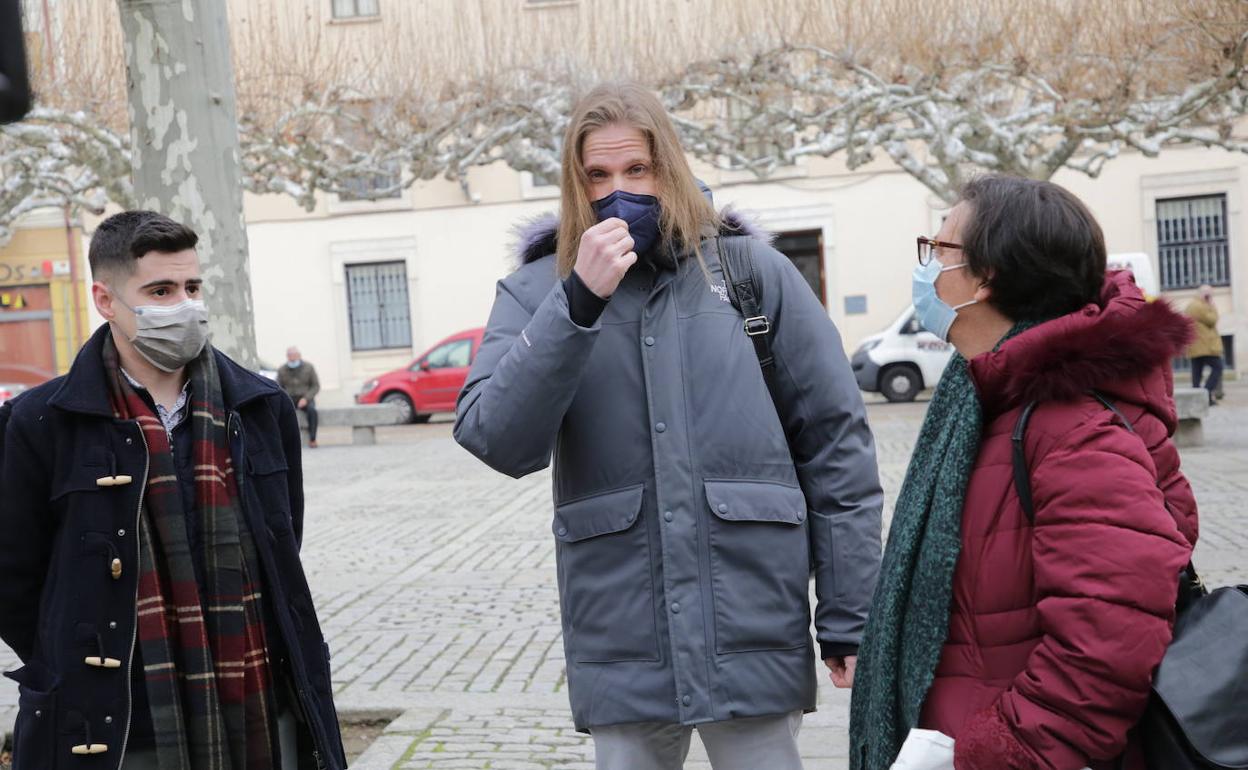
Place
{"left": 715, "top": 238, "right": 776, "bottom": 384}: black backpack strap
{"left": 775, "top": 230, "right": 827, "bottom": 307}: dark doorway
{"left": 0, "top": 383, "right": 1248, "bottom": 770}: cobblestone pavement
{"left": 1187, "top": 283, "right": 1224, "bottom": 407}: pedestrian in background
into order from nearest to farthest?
{"left": 715, "top": 238, "right": 776, "bottom": 384}: black backpack strap, {"left": 0, "top": 383, "right": 1248, "bottom": 770}: cobblestone pavement, {"left": 1187, "top": 283, "right": 1224, "bottom": 407}: pedestrian in background, {"left": 775, "top": 230, "right": 827, "bottom": 307}: dark doorway

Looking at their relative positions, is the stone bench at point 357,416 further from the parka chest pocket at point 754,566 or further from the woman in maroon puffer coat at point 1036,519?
the woman in maroon puffer coat at point 1036,519

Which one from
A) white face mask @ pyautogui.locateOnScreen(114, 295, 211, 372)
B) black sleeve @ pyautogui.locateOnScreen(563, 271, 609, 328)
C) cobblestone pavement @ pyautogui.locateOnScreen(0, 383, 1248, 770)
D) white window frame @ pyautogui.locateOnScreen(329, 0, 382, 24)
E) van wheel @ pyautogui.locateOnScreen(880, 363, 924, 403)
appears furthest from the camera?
white window frame @ pyautogui.locateOnScreen(329, 0, 382, 24)

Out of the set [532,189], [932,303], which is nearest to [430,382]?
[532,189]

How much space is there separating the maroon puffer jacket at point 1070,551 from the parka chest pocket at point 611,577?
2.30ft

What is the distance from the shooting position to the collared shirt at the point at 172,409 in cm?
326

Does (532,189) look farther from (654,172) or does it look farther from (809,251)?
(654,172)

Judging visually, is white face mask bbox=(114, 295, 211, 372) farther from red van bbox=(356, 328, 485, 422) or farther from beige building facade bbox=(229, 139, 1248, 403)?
beige building facade bbox=(229, 139, 1248, 403)

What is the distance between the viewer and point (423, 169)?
22.6 metres

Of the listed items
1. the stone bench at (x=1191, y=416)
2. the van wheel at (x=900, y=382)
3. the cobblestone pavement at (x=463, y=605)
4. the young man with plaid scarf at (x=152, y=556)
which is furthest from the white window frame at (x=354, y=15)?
the young man with plaid scarf at (x=152, y=556)

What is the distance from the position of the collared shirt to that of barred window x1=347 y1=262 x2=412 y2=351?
28.8m

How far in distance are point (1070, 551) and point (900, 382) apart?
2175cm

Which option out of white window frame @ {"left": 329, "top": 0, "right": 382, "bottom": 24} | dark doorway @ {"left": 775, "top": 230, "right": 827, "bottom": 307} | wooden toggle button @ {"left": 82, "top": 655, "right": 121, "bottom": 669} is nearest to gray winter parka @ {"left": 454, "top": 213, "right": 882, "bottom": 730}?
wooden toggle button @ {"left": 82, "top": 655, "right": 121, "bottom": 669}

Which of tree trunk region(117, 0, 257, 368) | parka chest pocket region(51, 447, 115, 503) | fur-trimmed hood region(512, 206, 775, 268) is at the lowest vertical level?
parka chest pocket region(51, 447, 115, 503)

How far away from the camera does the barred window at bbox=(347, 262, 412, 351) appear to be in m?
31.9
